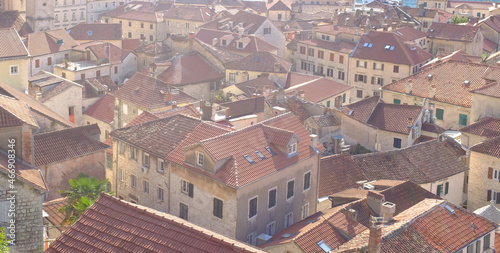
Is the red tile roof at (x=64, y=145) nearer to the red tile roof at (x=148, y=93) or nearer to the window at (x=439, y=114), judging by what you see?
the red tile roof at (x=148, y=93)

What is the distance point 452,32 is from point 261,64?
33.0 metres

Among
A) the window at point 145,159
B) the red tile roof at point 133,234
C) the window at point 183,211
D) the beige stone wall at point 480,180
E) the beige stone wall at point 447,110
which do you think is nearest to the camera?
the red tile roof at point 133,234

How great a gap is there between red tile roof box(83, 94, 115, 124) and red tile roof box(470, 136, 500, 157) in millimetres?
35572

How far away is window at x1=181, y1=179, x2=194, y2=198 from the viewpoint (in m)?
47.1

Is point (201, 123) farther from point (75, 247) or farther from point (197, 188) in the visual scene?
point (75, 247)

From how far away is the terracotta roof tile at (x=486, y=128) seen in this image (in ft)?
213

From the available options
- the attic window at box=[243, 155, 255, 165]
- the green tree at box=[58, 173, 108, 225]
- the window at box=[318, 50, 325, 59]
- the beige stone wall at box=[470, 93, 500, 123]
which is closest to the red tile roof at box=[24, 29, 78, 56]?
the window at box=[318, 50, 325, 59]

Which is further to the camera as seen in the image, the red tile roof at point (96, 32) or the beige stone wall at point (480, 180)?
the red tile roof at point (96, 32)

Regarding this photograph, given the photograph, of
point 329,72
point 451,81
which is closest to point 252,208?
point 451,81

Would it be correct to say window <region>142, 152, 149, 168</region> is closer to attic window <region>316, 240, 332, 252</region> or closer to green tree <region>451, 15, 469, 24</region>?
attic window <region>316, 240, 332, 252</region>

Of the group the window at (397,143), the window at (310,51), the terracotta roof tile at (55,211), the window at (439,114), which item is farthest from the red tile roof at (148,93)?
the window at (310,51)

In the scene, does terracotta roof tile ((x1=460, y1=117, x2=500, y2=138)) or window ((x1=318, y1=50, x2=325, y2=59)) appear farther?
window ((x1=318, y1=50, x2=325, y2=59))

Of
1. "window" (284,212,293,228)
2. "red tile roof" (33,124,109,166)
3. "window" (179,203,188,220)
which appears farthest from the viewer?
"red tile roof" (33,124,109,166)

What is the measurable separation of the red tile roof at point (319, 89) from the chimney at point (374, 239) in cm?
4213
